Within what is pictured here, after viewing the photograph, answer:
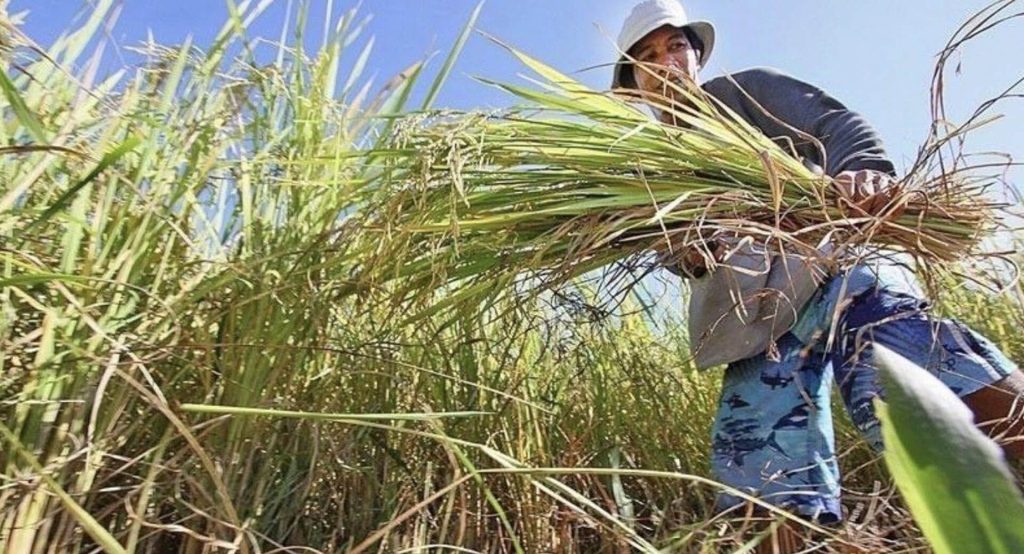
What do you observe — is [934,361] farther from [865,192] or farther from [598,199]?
[598,199]

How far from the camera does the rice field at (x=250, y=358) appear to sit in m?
0.71

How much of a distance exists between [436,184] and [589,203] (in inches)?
5.9

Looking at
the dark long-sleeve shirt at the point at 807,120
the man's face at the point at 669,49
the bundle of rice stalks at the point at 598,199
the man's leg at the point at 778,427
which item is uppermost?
the man's face at the point at 669,49

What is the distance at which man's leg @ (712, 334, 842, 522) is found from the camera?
1.12 metres

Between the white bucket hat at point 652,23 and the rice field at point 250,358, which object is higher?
the white bucket hat at point 652,23

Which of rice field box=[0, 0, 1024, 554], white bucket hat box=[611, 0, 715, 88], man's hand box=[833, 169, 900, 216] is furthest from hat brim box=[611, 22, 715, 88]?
man's hand box=[833, 169, 900, 216]

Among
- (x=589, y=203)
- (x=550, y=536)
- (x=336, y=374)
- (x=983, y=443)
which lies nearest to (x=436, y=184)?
(x=589, y=203)

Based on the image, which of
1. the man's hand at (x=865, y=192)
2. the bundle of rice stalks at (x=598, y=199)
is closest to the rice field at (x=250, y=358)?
the bundle of rice stalks at (x=598, y=199)

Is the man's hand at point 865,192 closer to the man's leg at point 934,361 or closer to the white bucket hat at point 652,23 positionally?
the man's leg at point 934,361

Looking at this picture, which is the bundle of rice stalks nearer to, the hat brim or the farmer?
the farmer

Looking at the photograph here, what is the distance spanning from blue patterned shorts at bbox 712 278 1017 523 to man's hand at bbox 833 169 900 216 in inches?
6.9

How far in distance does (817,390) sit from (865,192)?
0.39m

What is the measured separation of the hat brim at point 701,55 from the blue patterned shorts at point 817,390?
0.48 m

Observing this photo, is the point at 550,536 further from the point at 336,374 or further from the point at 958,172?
the point at 958,172
